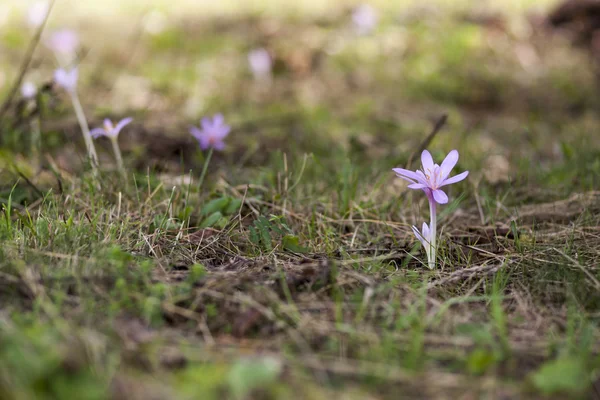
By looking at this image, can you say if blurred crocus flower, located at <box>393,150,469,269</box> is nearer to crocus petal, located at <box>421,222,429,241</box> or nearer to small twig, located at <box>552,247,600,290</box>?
crocus petal, located at <box>421,222,429,241</box>

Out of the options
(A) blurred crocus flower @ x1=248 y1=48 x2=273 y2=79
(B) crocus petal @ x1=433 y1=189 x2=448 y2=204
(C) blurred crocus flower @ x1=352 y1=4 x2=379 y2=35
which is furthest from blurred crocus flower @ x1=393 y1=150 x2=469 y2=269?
(C) blurred crocus flower @ x1=352 y1=4 x2=379 y2=35

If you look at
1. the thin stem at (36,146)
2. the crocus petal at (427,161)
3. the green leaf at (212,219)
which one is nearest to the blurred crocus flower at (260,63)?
the thin stem at (36,146)

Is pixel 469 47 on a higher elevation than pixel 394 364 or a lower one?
higher

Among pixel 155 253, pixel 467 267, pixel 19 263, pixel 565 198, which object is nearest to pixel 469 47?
pixel 565 198

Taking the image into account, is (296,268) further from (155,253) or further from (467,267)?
(467,267)

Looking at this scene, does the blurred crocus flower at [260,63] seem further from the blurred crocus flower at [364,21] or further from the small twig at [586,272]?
the small twig at [586,272]

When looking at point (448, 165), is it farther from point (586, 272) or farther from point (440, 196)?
point (586, 272)

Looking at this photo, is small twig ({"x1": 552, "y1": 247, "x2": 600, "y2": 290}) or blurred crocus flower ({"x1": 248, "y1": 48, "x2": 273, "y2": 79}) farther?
blurred crocus flower ({"x1": 248, "y1": 48, "x2": 273, "y2": 79})
